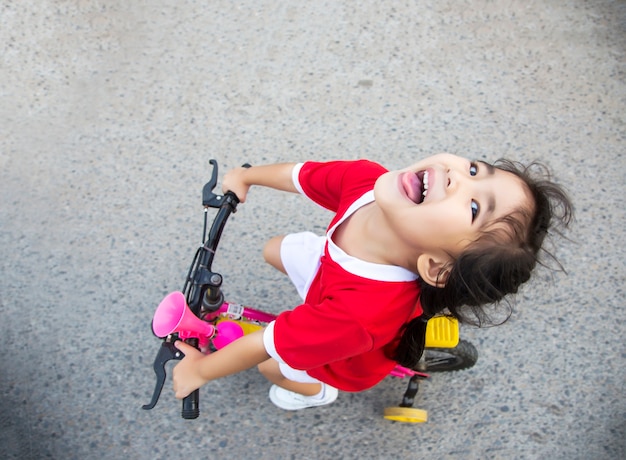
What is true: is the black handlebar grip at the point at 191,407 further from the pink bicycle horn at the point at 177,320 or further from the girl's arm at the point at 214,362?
the pink bicycle horn at the point at 177,320

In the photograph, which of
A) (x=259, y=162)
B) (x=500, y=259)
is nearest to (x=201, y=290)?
(x=500, y=259)

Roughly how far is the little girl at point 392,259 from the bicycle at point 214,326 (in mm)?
66

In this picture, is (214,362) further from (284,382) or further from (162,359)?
(284,382)

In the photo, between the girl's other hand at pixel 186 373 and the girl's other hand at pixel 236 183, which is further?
the girl's other hand at pixel 236 183

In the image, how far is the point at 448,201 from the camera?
1185 mm

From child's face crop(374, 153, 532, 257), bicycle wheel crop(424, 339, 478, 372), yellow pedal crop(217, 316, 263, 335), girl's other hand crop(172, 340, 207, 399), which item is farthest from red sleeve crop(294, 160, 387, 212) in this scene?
bicycle wheel crop(424, 339, 478, 372)

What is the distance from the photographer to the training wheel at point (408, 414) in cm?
186

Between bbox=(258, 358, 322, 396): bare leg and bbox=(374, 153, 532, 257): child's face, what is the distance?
27.5 inches

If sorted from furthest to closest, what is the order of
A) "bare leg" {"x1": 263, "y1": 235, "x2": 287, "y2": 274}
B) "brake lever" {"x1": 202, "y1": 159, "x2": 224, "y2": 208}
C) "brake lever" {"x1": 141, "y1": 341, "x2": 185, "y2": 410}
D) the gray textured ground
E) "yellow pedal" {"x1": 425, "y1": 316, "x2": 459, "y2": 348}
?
the gray textured ground < "bare leg" {"x1": 263, "y1": 235, "x2": 287, "y2": 274} < "yellow pedal" {"x1": 425, "y1": 316, "x2": 459, "y2": 348} < "brake lever" {"x1": 202, "y1": 159, "x2": 224, "y2": 208} < "brake lever" {"x1": 141, "y1": 341, "x2": 185, "y2": 410}

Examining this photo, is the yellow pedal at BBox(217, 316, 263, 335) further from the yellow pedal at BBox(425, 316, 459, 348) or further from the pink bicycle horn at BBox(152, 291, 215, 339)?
the yellow pedal at BBox(425, 316, 459, 348)

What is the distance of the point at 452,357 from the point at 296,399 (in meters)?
0.56

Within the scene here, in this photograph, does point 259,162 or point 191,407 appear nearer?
point 191,407

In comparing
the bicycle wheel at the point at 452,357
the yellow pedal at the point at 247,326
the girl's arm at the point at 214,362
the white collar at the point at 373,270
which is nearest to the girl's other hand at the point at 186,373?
the girl's arm at the point at 214,362

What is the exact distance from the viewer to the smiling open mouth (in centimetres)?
125
